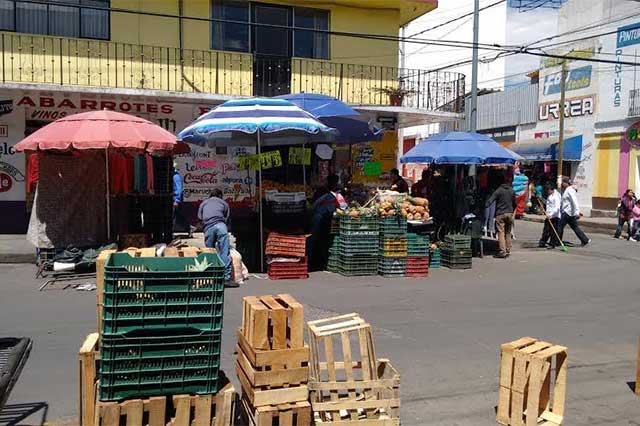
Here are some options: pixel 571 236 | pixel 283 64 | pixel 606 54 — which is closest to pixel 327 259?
pixel 283 64

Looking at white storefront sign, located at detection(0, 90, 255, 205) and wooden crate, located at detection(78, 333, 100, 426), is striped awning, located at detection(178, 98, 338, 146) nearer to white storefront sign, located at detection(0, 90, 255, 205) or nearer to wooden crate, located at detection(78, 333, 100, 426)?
white storefront sign, located at detection(0, 90, 255, 205)

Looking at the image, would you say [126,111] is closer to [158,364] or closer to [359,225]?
[359,225]

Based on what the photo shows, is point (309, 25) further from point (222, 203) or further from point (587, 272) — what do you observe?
point (587, 272)

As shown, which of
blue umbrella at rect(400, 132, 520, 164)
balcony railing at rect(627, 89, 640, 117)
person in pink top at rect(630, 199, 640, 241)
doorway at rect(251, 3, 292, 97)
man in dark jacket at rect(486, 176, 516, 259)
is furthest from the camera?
balcony railing at rect(627, 89, 640, 117)

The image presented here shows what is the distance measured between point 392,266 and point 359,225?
1054 millimetres

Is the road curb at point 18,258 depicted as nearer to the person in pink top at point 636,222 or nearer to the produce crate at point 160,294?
the produce crate at point 160,294

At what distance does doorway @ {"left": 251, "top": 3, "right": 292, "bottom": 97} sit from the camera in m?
17.1

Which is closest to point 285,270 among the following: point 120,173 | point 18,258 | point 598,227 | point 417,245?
point 417,245

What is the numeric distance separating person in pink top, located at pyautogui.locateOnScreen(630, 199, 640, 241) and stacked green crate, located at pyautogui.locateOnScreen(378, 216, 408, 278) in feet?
33.8

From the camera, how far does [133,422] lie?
13.4 feet

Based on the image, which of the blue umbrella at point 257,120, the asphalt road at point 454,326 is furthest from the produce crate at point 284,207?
the asphalt road at point 454,326

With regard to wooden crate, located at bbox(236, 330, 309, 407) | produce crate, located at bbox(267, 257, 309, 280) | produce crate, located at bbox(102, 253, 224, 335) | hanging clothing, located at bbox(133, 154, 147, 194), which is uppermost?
hanging clothing, located at bbox(133, 154, 147, 194)

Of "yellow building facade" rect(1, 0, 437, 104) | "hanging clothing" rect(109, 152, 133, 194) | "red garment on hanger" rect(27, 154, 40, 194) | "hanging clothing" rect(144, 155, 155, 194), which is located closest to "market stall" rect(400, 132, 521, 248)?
"yellow building facade" rect(1, 0, 437, 104)

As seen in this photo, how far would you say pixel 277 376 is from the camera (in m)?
4.36
